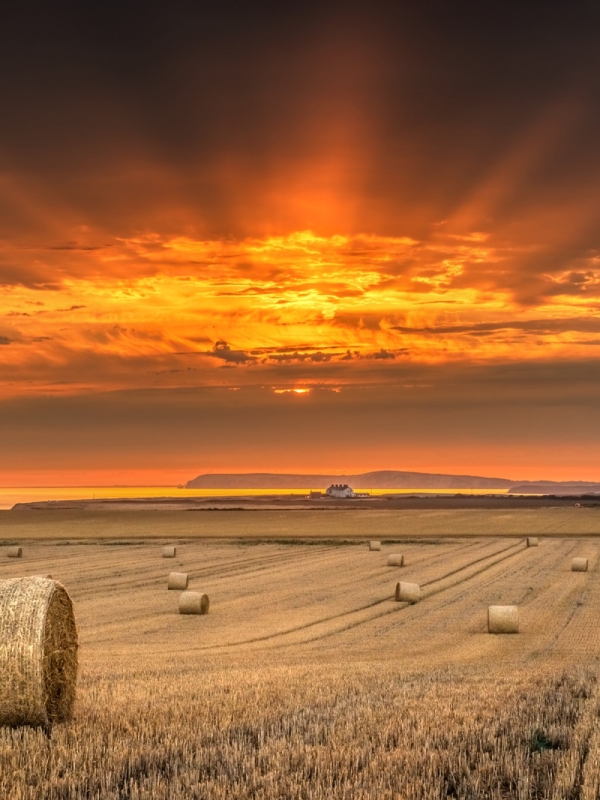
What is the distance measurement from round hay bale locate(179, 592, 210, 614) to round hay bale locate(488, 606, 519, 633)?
7.09 m

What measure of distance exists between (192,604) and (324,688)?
11.5 meters

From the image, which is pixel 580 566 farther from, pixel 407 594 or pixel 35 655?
pixel 35 655

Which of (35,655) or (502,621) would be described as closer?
(35,655)

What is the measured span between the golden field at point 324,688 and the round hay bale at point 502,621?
241 mm

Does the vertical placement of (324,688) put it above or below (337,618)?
above

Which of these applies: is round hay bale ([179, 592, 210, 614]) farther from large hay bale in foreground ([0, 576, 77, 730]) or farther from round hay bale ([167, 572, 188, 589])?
large hay bale in foreground ([0, 576, 77, 730])

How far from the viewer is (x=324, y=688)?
12203 millimetres

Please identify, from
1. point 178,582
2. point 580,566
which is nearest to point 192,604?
point 178,582

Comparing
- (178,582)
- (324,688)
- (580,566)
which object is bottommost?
(324,688)

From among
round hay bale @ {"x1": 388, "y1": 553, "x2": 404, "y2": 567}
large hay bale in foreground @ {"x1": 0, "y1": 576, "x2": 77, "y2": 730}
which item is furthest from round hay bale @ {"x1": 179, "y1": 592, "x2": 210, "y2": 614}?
round hay bale @ {"x1": 388, "y1": 553, "x2": 404, "y2": 567}

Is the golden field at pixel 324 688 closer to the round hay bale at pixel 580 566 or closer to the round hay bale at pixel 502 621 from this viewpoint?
the round hay bale at pixel 502 621

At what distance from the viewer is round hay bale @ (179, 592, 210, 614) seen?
2325 cm

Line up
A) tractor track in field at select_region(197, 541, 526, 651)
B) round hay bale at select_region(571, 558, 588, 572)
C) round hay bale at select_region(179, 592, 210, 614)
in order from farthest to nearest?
round hay bale at select_region(571, 558, 588, 572) → round hay bale at select_region(179, 592, 210, 614) → tractor track in field at select_region(197, 541, 526, 651)

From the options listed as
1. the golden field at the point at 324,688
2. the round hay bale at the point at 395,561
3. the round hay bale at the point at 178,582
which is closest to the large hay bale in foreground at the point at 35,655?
the golden field at the point at 324,688
